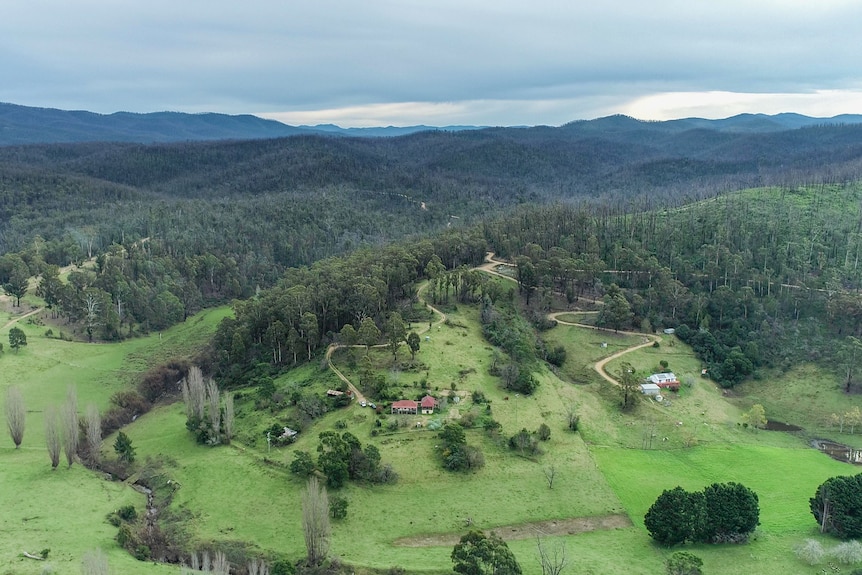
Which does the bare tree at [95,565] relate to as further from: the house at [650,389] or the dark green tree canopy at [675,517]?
the house at [650,389]

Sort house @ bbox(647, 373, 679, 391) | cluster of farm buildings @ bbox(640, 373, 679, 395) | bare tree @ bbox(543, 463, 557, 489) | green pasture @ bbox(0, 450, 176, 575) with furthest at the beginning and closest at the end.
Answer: house @ bbox(647, 373, 679, 391) < cluster of farm buildings @ bbox(640, 373, 679, 395) < bare tree @ bbox(543, 463, 557, 489) < green pasture @ bbox(0, 450, 176, 575)

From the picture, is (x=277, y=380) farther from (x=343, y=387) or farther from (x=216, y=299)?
(x=216, y=299)

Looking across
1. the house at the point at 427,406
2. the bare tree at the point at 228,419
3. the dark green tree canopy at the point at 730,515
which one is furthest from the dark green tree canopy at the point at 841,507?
the bare tree at the point at 228,419

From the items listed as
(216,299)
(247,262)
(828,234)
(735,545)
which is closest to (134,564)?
(735,545)

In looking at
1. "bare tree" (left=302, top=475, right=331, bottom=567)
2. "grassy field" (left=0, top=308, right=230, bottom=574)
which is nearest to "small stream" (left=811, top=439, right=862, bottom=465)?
"bare tree" (left=302, top=475, right=331, bottom=567)

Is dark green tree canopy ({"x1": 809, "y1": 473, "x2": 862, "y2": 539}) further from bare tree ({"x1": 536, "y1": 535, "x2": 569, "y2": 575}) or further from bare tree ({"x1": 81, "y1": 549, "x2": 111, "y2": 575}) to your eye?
bare tree ({"x1": 81, "y1": 549, "x2": 111, "y2": 575})

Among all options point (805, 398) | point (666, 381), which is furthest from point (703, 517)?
point (805, 398)
